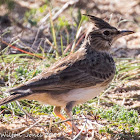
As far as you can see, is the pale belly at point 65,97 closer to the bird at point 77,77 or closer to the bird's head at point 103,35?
the bird at point 77,77

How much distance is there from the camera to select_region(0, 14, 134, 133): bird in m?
4.55

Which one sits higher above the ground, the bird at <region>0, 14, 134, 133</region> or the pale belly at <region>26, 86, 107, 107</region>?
the bird at <region>0, 14, 134, 133</region>

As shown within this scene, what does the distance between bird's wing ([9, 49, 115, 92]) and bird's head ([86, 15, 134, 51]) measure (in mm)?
235

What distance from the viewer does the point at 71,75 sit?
4789 millimetres

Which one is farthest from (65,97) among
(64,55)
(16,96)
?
(64,55)

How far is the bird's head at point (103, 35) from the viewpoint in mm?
5234

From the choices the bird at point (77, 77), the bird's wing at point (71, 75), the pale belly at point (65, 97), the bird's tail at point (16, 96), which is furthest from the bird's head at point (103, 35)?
the bird's tail at point (16, 96)

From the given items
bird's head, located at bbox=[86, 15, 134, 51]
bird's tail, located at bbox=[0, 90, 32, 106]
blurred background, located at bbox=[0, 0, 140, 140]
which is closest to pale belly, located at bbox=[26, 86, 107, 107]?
bird's tail, located at bbox=[0, 90, 32, 106]

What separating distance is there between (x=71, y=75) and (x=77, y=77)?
0.10 metres

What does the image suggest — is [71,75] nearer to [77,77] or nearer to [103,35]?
[77,77]

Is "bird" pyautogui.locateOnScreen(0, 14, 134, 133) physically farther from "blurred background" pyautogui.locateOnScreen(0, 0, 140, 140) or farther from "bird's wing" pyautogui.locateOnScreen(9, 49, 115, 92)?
"blurred background" pyautogui.locateOnScreen(0, 0, 140, 140)

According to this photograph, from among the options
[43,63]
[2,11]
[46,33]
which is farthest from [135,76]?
[2,11]

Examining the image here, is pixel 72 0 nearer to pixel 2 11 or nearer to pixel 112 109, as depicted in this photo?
pixel 2 11

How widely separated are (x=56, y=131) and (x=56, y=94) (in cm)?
61
